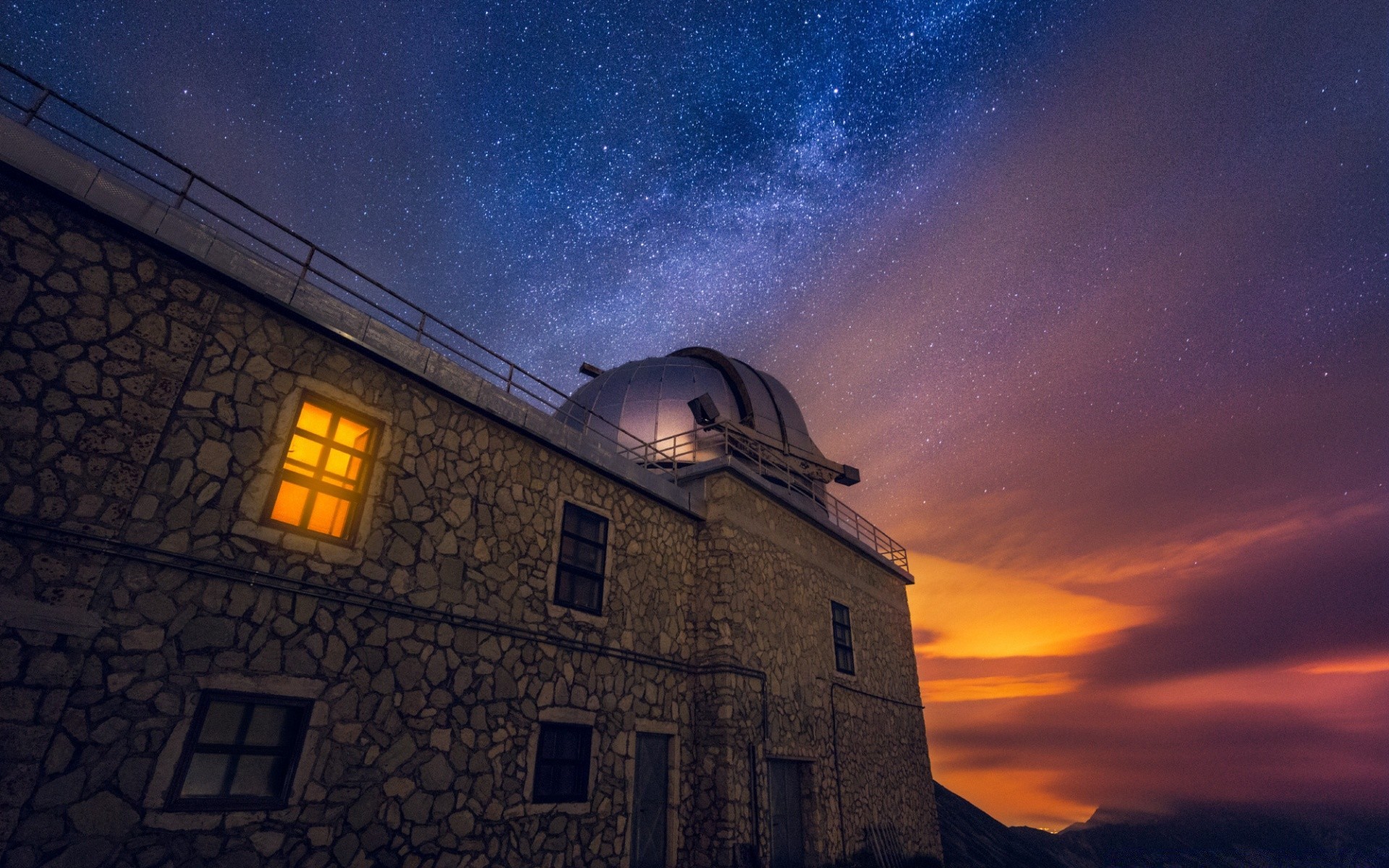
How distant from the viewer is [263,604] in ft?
18.5

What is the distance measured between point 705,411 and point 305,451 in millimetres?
9283

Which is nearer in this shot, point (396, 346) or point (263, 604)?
point (263, 604)

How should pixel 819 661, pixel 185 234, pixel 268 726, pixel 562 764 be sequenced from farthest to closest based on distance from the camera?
pixel 819 661 < pixel 562 764 < pixel 185 234 < pixel 268 726

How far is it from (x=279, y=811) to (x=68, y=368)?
13.4ft

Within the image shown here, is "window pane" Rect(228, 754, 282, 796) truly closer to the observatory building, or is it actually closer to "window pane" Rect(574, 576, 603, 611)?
the observatory building

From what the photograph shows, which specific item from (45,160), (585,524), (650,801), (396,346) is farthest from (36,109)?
(650,801)

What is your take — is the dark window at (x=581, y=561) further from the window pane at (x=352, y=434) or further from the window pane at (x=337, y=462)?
the window pane at (x=337, y=462)

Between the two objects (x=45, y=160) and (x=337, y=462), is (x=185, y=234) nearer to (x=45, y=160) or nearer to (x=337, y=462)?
(x=45, y=160)

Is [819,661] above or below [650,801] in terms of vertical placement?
above

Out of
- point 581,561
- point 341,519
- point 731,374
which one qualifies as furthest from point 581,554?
point 731,374

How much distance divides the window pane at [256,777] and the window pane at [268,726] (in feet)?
0.39

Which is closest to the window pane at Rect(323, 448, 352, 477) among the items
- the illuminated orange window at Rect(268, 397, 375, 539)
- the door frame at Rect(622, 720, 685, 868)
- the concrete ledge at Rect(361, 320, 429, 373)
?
the illuminated orange window at Rect(268, 397, 375, 539)

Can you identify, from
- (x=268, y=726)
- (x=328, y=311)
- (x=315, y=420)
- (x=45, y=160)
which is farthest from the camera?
(x=328, y=311)

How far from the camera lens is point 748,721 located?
33.7ft
